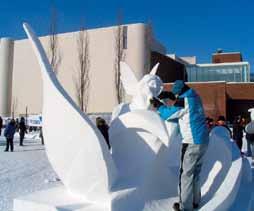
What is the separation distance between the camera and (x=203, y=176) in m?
5.18

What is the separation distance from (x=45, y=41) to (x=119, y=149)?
123ft

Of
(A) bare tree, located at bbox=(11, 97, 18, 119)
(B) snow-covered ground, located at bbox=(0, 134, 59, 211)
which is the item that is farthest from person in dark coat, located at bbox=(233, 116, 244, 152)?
(A) bare tree, located at bbox=(11, 97, 18, 119)

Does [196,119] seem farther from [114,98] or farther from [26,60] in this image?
[26,60]

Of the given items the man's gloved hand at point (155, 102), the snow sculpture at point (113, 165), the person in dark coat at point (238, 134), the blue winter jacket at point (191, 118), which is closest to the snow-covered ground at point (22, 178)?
the snow sculpture at point (113, 165)

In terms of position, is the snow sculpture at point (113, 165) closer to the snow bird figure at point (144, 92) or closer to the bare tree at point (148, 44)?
the snow bird figure at point (144, 92)

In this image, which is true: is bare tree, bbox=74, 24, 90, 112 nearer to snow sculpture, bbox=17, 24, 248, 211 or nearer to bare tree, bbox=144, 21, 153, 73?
bare tree, bbox=144, 21, 153, 73

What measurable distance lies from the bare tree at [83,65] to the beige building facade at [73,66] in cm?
40

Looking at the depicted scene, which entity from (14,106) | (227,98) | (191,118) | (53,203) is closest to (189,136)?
(191,118)

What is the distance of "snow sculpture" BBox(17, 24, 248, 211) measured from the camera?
4.10 m

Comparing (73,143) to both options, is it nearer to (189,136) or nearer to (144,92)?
(189,136)

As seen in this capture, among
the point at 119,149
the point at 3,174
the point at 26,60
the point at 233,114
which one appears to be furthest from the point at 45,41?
the point at 119,149

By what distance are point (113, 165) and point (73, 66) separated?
35.8 m

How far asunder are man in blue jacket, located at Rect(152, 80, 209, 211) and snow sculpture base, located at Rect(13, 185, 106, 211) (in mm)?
997

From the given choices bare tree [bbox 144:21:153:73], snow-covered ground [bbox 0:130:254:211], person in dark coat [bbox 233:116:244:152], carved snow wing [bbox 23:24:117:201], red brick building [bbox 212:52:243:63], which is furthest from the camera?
red brick building [bbox 212:52:243:63]
